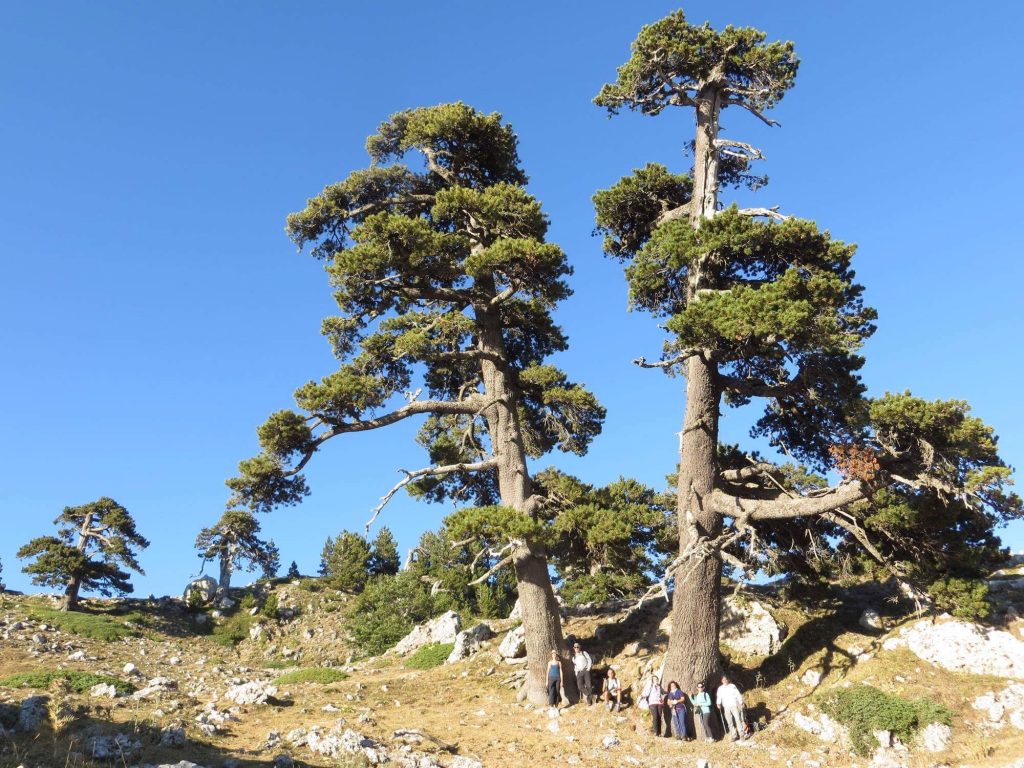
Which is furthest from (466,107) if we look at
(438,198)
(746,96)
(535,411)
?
(535,411)

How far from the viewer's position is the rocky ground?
9.91m

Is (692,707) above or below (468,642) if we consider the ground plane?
below

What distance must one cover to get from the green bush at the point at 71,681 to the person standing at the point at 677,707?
11.6 m

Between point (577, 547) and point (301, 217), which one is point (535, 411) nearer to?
point (577, 547)

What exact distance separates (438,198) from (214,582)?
41.6m

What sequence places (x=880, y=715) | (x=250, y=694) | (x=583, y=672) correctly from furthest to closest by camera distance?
(x=583, y=672) < (x=250, y=694) < (x=880, y=715)

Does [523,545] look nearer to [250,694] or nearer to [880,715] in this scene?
[250,694]

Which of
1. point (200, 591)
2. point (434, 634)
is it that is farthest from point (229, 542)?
point (434, 634)

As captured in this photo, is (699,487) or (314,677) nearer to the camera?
(699,487)

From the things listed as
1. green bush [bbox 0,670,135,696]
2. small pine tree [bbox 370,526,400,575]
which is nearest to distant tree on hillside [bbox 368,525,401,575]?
small pine tree [bbox 370,526,400,575]

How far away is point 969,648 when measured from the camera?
43.6 feet

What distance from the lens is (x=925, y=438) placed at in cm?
1213

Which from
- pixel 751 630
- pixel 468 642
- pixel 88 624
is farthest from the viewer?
pixel 88 624

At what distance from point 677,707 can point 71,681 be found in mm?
13247
